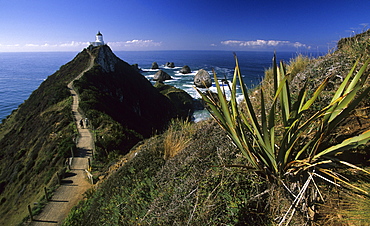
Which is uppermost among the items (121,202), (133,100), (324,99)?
(324,99)

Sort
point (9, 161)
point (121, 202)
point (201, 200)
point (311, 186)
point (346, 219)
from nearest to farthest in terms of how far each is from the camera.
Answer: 1. point (346, 219)
2. point (311, 186)
3. point (201, 200)
4. point (121, 202)
5. point (9, 161)

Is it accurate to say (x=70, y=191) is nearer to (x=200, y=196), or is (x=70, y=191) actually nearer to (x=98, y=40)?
(x=200, y=196)

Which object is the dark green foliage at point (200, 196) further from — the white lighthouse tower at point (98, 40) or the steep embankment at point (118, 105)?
the white lighthouse tower at point (98, 40)

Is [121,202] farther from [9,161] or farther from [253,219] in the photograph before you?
[9,161]

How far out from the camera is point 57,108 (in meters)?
22.7

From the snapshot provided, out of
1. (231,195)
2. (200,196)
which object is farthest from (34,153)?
(231,195)

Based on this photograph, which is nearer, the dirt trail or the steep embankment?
the dirt trail

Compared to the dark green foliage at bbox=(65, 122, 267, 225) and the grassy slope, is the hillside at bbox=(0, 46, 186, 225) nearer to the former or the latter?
the grassy slope

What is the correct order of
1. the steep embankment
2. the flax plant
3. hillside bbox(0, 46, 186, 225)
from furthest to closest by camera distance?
the steep embankment → hillside bbox(0, 46, 186, 225) → the flax plant

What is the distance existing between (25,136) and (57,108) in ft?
14.6

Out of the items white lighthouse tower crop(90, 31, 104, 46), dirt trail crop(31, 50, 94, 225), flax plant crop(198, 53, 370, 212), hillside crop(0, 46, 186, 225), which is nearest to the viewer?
flax plant crop(198, 53, 370, 212)

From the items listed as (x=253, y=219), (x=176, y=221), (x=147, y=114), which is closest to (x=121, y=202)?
(x=176, y=221)

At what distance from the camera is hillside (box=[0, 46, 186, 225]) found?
11727mm

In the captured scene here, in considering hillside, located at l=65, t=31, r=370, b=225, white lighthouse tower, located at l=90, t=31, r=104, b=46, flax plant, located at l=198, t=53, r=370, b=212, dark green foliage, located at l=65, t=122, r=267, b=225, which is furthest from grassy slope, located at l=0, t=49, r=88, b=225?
white lighthouse tower, located at l=90, t=31, r=104, b=46
